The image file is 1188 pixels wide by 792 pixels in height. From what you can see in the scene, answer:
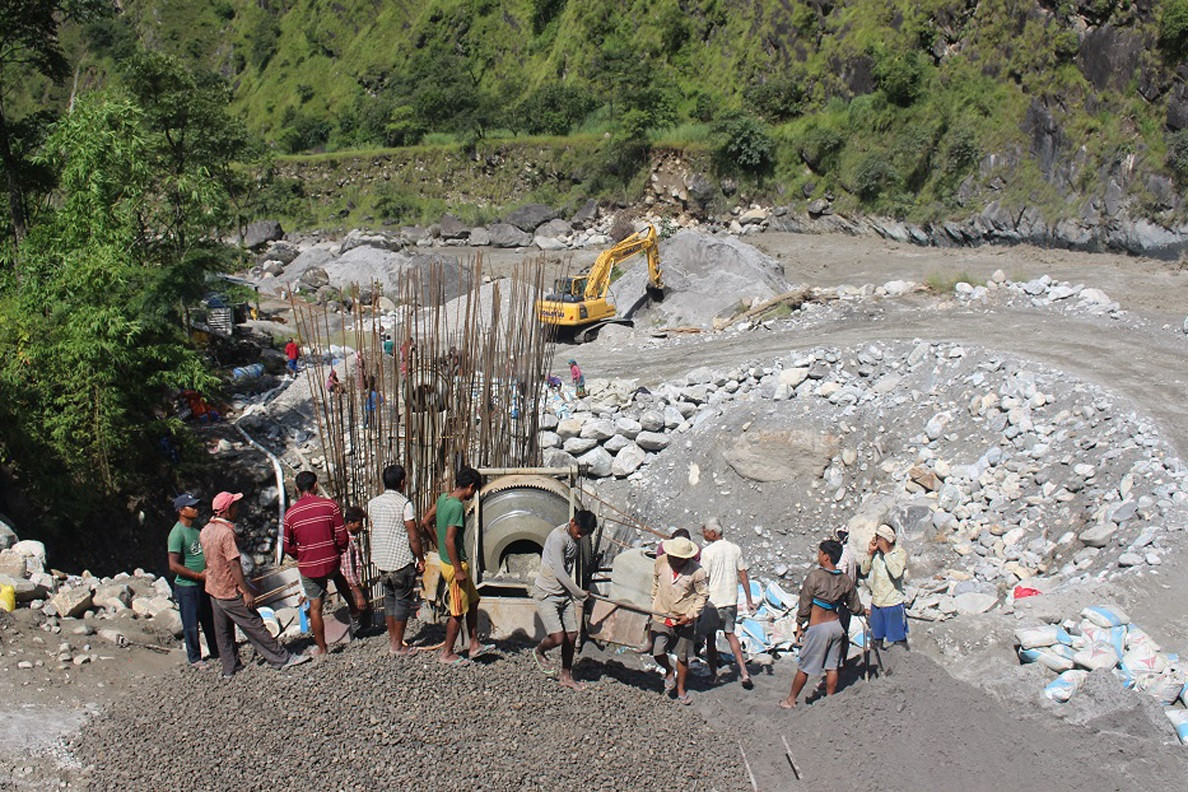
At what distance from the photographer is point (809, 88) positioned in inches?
1225

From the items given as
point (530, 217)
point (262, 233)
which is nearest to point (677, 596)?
point (530, 217)

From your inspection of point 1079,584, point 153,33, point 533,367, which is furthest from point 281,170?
point 1079,584

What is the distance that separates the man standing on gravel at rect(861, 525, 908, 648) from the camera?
20.2 feet

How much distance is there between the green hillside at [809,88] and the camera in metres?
20.9

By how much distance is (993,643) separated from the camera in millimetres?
6672

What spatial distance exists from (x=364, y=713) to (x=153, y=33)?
73.1 metres

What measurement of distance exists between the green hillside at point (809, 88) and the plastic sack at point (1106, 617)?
15266mm

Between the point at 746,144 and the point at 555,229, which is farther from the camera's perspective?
the point at 555,229

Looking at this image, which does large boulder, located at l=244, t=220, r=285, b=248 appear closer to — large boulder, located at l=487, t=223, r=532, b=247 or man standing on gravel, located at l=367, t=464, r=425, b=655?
large boulder, located at l=487, t=223, r=532, b=247

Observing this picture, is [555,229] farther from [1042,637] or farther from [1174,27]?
[1042,637]

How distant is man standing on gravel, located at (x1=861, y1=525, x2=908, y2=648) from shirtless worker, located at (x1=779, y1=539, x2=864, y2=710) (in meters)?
0.42

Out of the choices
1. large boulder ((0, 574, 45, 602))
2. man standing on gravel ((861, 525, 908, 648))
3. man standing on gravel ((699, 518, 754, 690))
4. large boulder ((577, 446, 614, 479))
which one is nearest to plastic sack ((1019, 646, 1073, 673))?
man standing on gravel ((861, 525, 908, 648))

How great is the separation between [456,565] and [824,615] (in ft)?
7.25

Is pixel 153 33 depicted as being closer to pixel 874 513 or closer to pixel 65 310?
pixel 65 310
